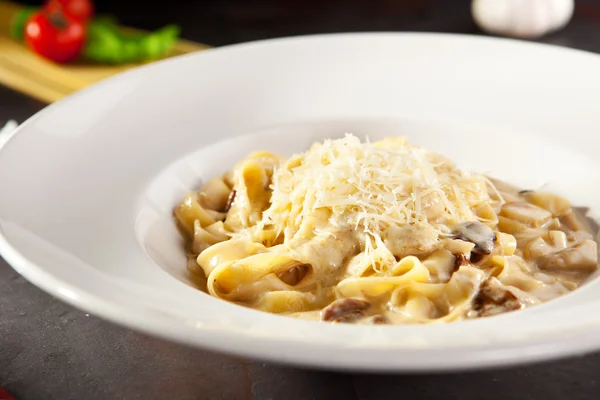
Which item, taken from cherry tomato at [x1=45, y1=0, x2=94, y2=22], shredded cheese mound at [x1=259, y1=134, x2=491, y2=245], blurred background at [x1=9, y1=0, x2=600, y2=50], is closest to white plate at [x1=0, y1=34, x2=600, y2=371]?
shredded cheese mound at [x1=259, y1=134, x2=491, y2=245]

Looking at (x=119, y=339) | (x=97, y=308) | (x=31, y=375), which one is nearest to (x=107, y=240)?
(x=119, y=339)

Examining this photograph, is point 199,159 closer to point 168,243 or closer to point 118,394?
point 168,243

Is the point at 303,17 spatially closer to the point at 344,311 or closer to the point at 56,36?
the point at 56,36

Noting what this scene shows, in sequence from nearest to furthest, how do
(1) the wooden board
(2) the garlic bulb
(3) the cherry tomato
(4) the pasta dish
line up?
1. (4) the pasta dish
2. (1) the wooden board
3. (2) the garlic bulb
4. (3) the cherry tomato

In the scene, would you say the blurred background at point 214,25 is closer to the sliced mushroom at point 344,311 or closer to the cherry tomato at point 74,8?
the cherry tomato at point 74,8

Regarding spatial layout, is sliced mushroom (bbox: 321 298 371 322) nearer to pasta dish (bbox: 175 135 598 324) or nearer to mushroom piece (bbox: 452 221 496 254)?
pasta dish (bbox: 175 135 598 324)

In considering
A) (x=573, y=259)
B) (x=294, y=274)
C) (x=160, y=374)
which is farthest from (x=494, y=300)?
(x=160, y=374)
